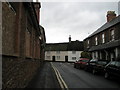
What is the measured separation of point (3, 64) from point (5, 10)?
6.32 feet

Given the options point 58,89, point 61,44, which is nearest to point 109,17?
point 58,89

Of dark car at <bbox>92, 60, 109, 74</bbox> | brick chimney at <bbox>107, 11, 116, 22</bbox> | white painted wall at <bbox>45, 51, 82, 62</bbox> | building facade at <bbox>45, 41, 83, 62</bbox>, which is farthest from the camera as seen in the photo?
building facade at <bbox>45, 41, 83, 62</bbox>

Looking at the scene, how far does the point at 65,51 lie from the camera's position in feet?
237

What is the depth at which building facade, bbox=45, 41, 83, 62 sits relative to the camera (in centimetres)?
6956

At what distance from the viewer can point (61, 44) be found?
77250 mm

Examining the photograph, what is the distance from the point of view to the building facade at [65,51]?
69.6 m

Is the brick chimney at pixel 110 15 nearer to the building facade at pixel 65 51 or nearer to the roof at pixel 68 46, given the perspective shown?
the building facade at pixel 65 51

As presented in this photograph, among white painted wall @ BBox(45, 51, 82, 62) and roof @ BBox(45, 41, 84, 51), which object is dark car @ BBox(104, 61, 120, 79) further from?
roof @ BBox(45, 41, 84, 51)

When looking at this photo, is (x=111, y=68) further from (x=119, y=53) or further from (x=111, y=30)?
(x=111, y=30)

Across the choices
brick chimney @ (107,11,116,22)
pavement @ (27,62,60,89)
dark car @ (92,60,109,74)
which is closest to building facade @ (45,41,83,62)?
brick chimney @ (107,11,116,22)

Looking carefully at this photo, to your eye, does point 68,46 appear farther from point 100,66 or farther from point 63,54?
point 100,66

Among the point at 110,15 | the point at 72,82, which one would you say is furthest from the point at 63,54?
the point at 72,82

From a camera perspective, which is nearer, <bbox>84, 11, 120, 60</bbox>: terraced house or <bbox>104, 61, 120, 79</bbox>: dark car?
<bbox>104, 61, 120, 79</bbox>: dark car

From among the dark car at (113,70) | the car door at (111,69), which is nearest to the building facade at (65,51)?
the dark car at (113,70)
